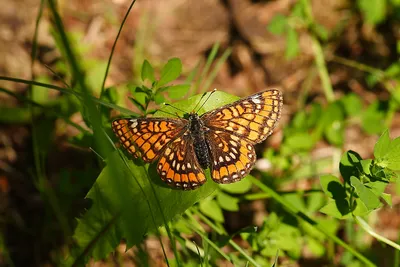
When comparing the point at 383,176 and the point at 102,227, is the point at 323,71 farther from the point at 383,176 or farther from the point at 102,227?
the point at 102,227

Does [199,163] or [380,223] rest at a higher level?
[199,163]

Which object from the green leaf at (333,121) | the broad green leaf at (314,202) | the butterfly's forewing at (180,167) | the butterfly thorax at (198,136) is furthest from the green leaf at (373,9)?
the butterfly's forewing at (180,167)

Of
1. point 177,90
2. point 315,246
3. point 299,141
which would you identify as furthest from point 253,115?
point 315,246

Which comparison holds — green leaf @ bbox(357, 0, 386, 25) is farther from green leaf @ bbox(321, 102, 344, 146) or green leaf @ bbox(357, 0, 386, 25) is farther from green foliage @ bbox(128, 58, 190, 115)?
green foliage @ bbox(128, 58, 190, 115)

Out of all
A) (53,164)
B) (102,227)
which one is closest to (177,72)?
(102,227)

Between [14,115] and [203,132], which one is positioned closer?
[203,132]

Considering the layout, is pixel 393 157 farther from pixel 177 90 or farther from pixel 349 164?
pixel 177 90

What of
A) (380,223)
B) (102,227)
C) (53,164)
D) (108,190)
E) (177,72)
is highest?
(177,72)
